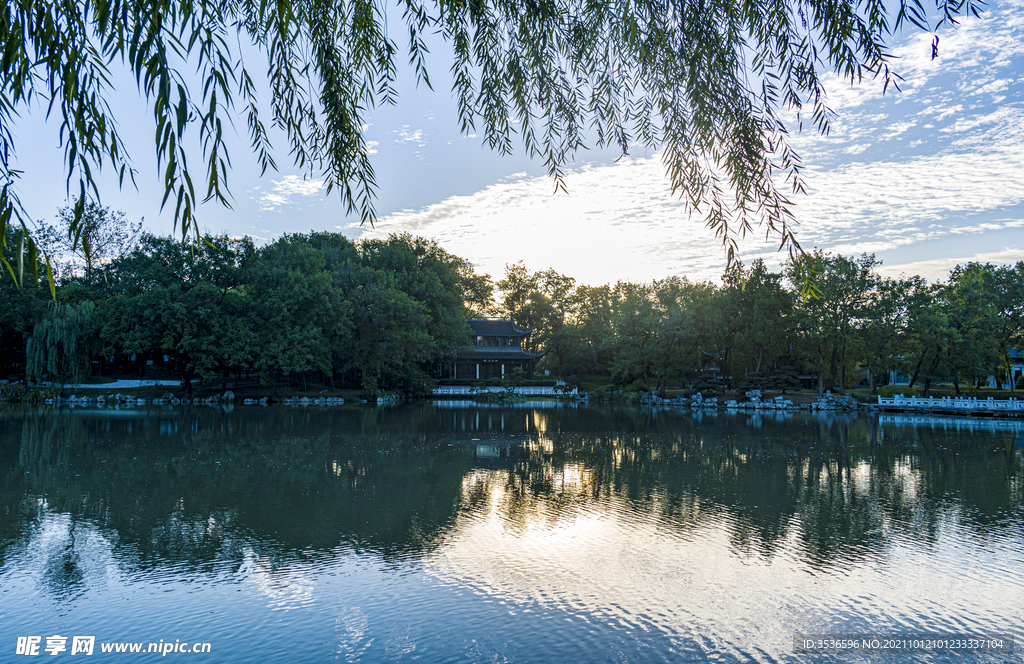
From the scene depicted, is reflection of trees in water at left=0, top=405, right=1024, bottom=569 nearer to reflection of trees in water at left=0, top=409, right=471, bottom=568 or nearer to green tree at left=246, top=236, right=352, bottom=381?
reflection of trees in water at left=0, top=409, right=471, bottom=568

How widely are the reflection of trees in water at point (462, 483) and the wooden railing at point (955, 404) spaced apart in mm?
9242

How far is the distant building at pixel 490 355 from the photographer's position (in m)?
47.9

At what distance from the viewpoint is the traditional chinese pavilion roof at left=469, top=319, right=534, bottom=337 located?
163 feet

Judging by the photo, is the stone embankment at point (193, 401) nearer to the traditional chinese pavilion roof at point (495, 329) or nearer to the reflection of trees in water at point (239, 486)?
the reflection of trees in water at point (239, 486)

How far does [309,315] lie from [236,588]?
29.1 metres

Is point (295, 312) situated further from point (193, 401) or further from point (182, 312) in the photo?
point (193, 401)

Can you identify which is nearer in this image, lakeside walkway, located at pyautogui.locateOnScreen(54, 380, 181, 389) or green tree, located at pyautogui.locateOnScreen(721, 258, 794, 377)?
lakeside walkway, located at pyautogui.locateOnScreen(54, 380, 181, 389)

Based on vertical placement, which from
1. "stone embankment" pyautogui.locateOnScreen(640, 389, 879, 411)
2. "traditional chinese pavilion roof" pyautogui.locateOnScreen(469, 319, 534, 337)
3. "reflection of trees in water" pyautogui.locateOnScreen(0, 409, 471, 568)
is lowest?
"stone embankment" pyautogui.locateOnScreen(640, 389, 879, 411)

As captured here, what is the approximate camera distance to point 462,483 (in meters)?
11.9

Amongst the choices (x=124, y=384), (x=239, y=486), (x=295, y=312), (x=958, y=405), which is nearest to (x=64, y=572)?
(x=239, y=486)

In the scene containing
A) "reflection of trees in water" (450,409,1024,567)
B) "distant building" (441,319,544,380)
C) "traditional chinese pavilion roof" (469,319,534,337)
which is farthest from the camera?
"traditional chinese pavilion roof" (469,319,534,337)

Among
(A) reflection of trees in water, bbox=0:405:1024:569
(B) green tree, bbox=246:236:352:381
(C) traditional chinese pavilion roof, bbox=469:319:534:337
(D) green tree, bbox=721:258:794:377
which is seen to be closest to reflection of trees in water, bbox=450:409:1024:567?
(A) reflection of trees in water, bbox=0:405:1024:569

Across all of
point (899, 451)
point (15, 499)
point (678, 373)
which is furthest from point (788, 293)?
point (15, 499)

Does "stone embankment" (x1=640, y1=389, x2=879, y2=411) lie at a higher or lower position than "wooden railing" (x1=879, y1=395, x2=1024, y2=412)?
lower
